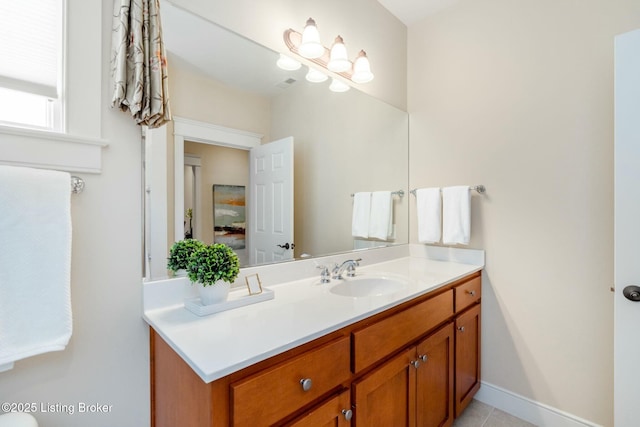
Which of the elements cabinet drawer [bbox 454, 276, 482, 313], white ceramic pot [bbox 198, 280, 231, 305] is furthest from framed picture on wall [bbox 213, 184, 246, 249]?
cabinet drawer [bbox 454, 276, 482, 313]

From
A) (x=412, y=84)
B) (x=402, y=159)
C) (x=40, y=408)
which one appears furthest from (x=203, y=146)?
(x=412, y=84)

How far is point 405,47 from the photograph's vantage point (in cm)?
232

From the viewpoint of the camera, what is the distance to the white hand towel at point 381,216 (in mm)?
2086

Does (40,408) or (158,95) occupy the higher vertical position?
(158,95)

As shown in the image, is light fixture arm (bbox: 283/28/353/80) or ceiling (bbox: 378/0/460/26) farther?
ceiling (bbox: 378/0/460/26)

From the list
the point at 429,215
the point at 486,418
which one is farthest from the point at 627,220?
the point at 486,418

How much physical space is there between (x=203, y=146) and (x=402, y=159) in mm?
1489

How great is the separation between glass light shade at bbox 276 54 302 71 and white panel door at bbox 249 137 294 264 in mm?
360

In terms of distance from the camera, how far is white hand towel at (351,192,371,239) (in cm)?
199

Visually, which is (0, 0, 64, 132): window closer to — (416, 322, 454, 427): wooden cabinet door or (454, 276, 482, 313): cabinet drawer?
(416, 322, 454, 427): wooden cabinet door

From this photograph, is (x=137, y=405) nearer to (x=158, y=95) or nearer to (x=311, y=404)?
(x=311, y=404)

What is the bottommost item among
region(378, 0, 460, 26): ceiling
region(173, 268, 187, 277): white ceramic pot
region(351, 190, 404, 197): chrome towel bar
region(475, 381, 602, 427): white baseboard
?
region(475, 381, 602, 427): white baseboard

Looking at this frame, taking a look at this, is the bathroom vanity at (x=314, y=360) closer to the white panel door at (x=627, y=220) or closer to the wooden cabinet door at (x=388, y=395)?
the wooden cabinet door at (x=388, y=395)

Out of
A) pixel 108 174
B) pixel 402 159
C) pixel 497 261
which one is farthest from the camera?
pixel 402 159
